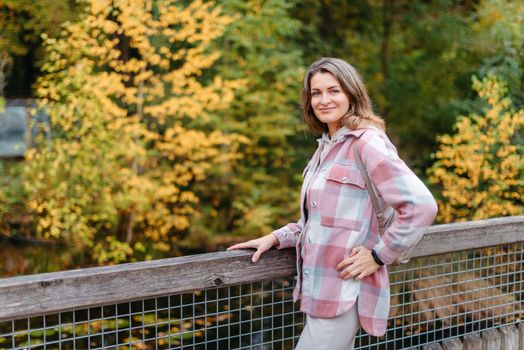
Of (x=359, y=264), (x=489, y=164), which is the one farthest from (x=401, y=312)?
(x=489, y=164)

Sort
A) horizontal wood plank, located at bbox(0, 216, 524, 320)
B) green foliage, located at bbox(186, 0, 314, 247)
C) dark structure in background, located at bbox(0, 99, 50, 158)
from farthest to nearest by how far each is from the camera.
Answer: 1. green foliage, located at bbox(186, 0, 314, 247)
2. dark structure in background, located at bbox(0, 99, 50, 158)
3. horizontal wood plank, located at bbox(0, 216, 524, 320)

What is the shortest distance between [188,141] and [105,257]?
160 cm

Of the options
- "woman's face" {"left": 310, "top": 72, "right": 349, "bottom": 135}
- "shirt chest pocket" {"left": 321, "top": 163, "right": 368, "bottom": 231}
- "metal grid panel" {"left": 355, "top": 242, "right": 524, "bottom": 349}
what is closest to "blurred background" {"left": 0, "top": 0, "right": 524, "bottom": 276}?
"metal grid panel" {"left": 355, "top": 242, "right": 524, "bottom": 349}

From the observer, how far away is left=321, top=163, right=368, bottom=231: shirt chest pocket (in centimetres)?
202

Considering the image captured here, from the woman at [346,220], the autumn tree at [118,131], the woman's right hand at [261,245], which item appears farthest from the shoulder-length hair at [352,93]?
the autumn tree at [118,131]

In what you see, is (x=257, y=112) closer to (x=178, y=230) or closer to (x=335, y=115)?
(x=178, y=230)

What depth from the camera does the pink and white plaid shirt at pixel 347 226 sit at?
6.42 ft

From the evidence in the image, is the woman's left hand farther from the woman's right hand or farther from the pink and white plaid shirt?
the woman's right hand

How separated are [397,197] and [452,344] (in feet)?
3.94

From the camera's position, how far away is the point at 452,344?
2811mm

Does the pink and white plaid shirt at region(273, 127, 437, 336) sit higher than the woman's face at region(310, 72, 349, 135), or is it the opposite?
the woman's face at region(310, 72, 349, 135)

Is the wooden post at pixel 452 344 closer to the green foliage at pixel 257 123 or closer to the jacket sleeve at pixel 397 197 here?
the jacket sleeve at pixel 397 197

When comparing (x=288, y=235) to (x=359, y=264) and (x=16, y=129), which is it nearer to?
(x=359, y=264)

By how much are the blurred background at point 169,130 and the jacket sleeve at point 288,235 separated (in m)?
4.34
